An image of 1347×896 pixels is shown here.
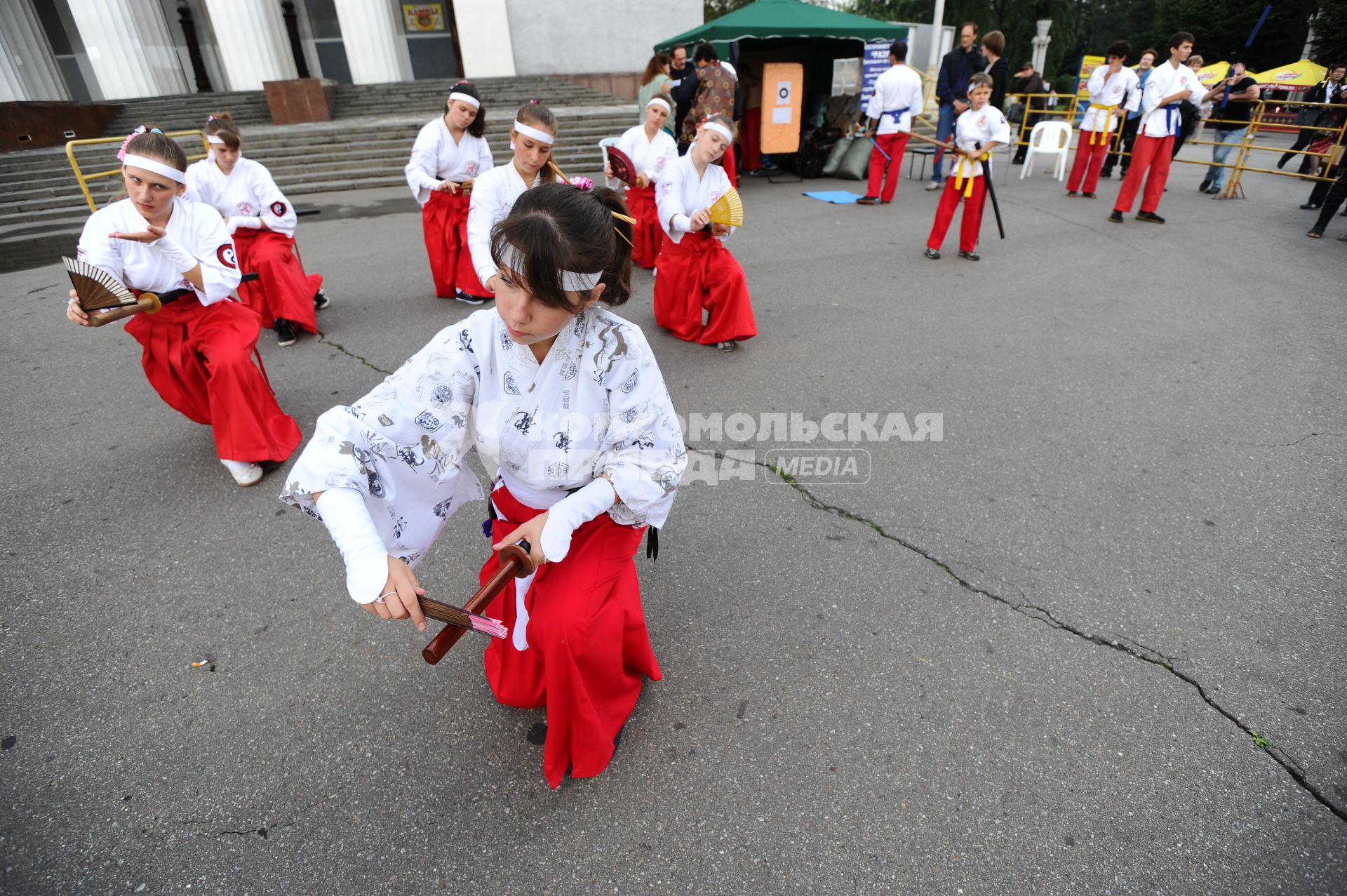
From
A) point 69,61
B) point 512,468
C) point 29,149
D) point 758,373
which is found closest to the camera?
point 512,468

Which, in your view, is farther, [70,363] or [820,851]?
[70,363]

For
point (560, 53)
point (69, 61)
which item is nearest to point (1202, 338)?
point (560, 53)

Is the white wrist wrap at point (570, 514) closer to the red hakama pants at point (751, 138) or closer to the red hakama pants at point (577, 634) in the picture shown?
the red hakama pants at point (577, 634)

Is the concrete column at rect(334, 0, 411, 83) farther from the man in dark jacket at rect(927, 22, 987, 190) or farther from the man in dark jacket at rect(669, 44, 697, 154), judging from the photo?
the man in dark jacket at rect(927, 22, 987, 190)

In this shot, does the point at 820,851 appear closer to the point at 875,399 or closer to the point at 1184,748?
the point at 1184,748

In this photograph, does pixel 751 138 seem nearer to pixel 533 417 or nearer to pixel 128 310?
pixel 128 310

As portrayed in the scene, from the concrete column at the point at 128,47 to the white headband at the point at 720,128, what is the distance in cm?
1830

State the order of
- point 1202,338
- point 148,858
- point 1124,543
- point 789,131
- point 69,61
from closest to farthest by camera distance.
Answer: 1. point 148,858
2. point 1124,543
3. point 1202,338
4. point 789,131
5. point 69,61

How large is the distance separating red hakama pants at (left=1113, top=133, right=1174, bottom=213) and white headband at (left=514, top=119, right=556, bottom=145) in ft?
24.3

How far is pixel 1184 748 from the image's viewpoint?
2.04 metres

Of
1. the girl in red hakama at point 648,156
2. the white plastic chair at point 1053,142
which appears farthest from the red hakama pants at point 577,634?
the white plastic chair at point 1053,142

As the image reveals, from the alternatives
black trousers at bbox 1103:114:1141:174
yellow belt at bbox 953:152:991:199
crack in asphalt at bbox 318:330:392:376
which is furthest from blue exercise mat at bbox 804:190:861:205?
crack in asphalt at bbox 318:330:392:376

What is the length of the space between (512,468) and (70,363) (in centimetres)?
523

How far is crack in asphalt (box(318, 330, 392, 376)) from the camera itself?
475 centimetres
